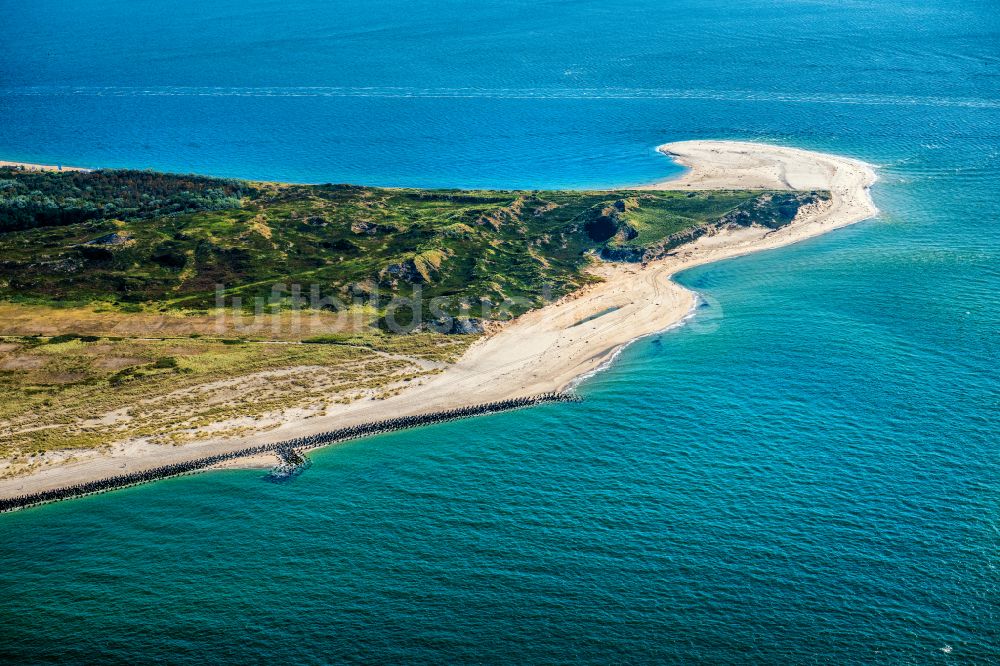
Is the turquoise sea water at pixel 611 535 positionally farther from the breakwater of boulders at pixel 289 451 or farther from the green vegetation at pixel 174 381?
the green vegetation at pixel 174 381

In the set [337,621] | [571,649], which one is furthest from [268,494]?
[571,649]

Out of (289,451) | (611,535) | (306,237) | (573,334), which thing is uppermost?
(306,237)

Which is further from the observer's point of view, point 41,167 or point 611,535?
point 41,167

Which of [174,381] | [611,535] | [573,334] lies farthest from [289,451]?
[573,334]

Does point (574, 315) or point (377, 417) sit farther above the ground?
point (574, 315)

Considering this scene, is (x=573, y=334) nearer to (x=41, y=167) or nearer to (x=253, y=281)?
(x=253, y=281)

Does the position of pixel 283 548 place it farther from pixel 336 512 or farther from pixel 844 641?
pixel 844 641
